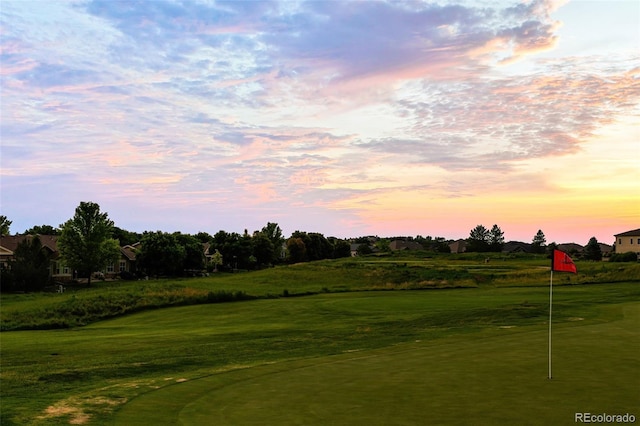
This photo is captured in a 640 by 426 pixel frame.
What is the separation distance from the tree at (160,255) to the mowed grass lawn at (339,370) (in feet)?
199

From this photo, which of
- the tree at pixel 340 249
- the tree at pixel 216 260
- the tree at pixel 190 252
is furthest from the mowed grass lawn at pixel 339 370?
the tree at pixel 340 249

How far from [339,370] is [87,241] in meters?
71.3

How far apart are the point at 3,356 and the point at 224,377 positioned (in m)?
12.8

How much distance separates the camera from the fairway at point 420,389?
11.4m

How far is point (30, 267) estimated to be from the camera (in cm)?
7075

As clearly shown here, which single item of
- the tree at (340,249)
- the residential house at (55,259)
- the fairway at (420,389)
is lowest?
the fairway at (420,389)

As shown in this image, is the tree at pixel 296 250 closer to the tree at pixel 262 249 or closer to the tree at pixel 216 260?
the tree at pixel 262 249

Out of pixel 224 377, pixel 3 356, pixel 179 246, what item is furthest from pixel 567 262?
pixel 179 246

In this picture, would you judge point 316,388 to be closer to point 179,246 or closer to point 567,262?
point 567,262

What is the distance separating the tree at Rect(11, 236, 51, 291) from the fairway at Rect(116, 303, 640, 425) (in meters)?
60.9

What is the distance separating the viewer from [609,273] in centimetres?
6025

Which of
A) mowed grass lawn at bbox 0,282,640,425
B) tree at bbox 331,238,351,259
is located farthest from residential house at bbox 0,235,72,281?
tree at bbox 331,238,351,259

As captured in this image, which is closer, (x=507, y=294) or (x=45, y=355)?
(x=45, y=355)

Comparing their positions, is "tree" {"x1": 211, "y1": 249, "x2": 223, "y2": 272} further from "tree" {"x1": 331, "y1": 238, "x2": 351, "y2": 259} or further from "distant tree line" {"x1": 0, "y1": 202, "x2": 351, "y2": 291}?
"tree" {"x1": 331, "y1": 238, "x2": 351, "y2": 259}
